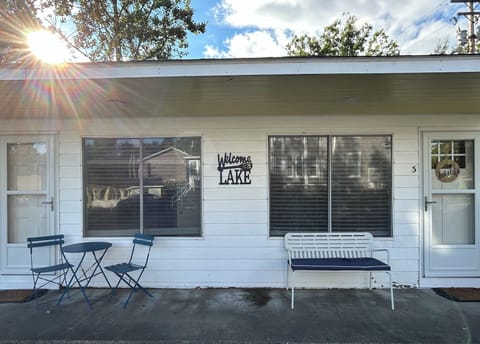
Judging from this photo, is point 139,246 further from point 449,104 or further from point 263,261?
point 449,104

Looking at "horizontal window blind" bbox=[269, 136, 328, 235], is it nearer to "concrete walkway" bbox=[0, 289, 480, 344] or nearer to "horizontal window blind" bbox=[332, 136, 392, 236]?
"horizontal window blind" bbox=[332, 136, 392, 236]

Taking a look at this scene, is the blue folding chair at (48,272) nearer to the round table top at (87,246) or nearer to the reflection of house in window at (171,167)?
the round table top at (87,246)

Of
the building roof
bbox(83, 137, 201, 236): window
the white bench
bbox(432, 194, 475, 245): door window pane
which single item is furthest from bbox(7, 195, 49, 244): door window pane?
bbox(432, 194, 475, 245): door window pane

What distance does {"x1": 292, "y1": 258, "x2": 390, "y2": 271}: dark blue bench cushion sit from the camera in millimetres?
3109

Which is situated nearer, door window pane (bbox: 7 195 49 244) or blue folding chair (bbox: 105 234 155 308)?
blue folding chair (bbox: 105 234 155 308)

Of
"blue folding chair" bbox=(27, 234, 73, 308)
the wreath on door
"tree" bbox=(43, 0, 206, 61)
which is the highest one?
"tree" bbox=(43, 0, 206, 61)

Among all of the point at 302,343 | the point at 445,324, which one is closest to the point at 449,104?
the point at 445,324

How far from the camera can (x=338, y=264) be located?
321cm

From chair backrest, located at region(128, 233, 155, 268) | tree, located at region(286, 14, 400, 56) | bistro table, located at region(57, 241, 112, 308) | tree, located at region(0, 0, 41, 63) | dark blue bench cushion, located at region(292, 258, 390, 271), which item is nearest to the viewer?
dark blue bench cushion, located at region(292, 258, 390, 271)

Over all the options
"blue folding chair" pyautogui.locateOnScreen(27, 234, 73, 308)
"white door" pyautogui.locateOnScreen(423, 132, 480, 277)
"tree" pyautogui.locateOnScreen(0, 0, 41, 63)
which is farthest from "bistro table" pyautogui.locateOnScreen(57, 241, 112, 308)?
"tree" pyautogui.locateOnScreen(0, 0, 41, 63)

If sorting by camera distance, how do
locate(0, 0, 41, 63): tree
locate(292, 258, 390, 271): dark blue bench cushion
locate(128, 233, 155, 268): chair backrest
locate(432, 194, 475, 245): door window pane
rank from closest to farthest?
locate(292, 258, 390, 271): dark blue bench cushion
locate(128, 233, 155, 268): chair backrest
locate(432, 194, 475, 245): door window pane
locate(0, 0, 41, 63): tree

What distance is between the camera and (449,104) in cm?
325

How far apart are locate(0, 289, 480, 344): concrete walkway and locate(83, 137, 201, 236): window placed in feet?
2.79

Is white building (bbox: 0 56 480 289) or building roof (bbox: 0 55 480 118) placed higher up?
building roof (bbox: 0 55 480 118)
